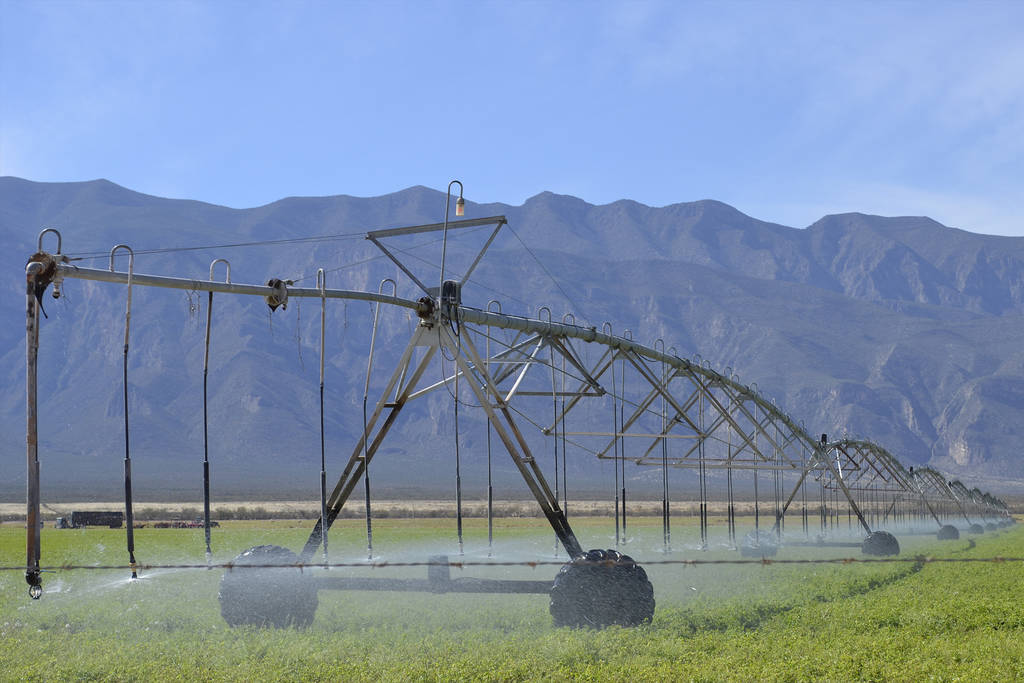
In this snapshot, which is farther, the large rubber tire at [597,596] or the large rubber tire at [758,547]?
the large rubber tire at [758,547]

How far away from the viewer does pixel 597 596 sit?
72.8 feet

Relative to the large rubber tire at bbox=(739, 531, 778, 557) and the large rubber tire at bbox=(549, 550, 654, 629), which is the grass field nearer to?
the large rubber tire at bbox=(549, 550, 654, 629)

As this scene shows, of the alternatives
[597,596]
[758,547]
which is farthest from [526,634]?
[758,547]

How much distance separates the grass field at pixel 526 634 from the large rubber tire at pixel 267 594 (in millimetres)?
479

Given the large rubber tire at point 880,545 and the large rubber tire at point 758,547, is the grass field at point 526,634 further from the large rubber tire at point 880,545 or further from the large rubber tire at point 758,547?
the large rubber tire at point 880,545

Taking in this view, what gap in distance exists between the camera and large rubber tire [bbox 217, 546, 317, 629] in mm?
22078

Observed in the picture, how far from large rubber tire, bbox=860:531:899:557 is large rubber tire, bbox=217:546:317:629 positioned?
32108 millimetres

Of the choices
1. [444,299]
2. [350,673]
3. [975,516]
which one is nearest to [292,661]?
[350,673]

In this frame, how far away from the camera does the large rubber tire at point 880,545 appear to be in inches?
1901

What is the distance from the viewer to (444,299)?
2539 cm

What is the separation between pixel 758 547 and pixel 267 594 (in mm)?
30036

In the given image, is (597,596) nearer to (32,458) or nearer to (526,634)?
(526,634)

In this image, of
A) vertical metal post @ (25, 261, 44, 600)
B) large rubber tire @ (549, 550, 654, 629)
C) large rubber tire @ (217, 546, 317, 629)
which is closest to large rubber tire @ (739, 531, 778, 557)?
large rubber tire @ (549, 550, 654, 629)

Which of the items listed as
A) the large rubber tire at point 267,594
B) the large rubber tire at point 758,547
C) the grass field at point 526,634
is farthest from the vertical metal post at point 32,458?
the large rubber tire at point 758,547
